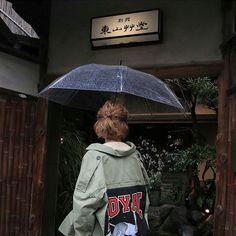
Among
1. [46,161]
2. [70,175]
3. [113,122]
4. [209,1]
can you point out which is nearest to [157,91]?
[113,122]

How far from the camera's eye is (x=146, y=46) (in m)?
6.18

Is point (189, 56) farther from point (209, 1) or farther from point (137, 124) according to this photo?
point (137, 124)

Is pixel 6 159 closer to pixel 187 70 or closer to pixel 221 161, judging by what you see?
pixel 187 70

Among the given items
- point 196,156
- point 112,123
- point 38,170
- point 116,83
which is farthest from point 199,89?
point 112,123

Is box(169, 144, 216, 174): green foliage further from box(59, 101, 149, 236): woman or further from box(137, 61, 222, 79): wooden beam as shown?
box(59, 101, 149, 236): woman

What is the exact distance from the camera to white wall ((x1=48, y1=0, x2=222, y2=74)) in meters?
5.86

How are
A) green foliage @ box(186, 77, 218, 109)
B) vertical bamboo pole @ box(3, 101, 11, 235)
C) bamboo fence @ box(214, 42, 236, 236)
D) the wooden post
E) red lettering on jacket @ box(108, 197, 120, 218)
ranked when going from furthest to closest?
green foliage @ box(186, 77, 218, 109)
the wooden post
vertical bamboo pole @ box(3, 101, 11, 235)
bamboo fence @ box(214, 42, 236, 236)
red lettering on jacket @ box(108, 197, 120, 218)

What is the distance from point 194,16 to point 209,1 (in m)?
0.28

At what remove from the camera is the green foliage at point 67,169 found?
786 centimetres

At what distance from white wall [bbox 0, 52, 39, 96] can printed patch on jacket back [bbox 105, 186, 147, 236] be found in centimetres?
360

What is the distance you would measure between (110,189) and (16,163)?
3.53 metres

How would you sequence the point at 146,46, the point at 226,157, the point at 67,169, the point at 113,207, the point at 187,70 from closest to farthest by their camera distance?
1. the point at 113,207
2. the point at 226,157
3. the point at 187,70
4. the point at 146,46
5. the point at 67,169

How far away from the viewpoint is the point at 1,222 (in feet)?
20.4

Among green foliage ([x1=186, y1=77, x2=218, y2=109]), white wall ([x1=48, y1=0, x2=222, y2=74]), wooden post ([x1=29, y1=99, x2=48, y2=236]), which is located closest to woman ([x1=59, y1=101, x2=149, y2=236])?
white wall ([x1=48, y1=0, x2=222, y2=74])
